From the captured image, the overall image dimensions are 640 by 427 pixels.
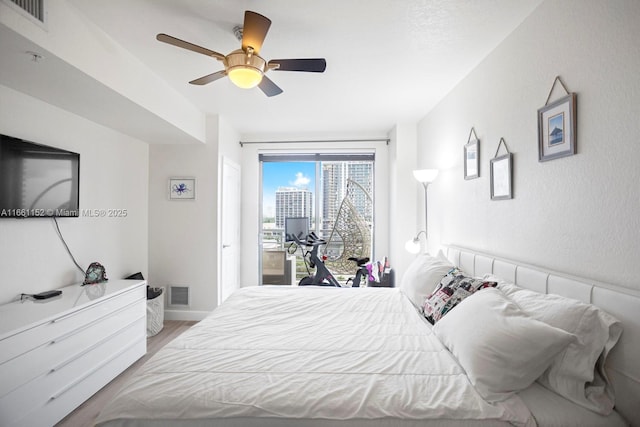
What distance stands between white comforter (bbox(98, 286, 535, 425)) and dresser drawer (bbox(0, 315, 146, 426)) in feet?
3.12

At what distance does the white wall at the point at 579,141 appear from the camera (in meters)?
1.20

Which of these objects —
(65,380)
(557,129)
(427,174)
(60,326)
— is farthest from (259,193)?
(557,129)

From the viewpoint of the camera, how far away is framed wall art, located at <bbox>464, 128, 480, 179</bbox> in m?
2.36

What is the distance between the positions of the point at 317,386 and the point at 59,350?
1.77 metres

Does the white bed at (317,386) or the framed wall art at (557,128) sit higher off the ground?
the framed wall art at (557,128)

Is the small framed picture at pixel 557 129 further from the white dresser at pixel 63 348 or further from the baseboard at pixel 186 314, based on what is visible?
the baseboard at pixel 186 314

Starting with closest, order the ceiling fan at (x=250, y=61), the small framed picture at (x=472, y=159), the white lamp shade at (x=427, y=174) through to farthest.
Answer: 1. the ceiling fan at (x=250, y=61)
2. the small framed picture at (x=472, y=159)
3. the white lamp shade at (x=427, y=174)

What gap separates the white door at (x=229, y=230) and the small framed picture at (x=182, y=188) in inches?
13.8

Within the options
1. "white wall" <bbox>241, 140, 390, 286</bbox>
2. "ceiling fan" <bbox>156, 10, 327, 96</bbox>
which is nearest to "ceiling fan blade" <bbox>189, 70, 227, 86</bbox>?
"ceiling fan" <bbox>156, 10, 327, 96</bbox>

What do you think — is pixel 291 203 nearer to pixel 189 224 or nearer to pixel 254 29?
pixel 189 224

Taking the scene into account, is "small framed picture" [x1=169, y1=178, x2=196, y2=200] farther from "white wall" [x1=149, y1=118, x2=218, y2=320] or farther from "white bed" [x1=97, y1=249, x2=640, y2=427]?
"white bed" [x1=97, y1=249, x2=640, y2=427]

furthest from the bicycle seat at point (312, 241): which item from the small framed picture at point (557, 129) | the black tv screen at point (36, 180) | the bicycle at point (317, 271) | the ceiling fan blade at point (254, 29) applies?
the small framed picture at point (557, 129)

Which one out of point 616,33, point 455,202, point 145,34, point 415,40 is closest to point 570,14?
point 616,33

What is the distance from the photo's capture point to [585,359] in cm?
113
